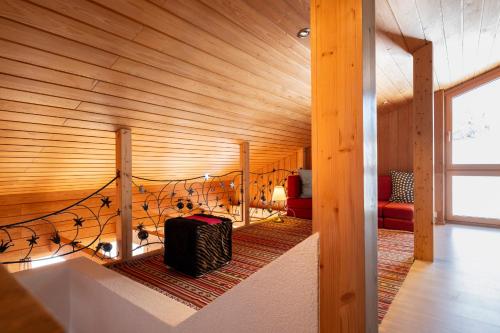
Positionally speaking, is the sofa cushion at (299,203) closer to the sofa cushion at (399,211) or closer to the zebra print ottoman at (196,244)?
the sofa cushion at (399,211)

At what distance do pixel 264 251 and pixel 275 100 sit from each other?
187 centimetres

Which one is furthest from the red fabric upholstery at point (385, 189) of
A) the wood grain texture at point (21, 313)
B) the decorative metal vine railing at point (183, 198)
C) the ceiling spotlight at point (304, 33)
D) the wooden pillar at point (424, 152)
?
the wood grain texture at point (21, 313)

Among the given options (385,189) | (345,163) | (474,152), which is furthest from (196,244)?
(474,152)

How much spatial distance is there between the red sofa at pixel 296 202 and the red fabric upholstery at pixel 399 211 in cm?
118

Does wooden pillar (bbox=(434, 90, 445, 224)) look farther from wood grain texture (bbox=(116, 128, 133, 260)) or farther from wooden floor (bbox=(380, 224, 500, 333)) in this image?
wood grain texture (bbox=(116, 128, 133, 260))

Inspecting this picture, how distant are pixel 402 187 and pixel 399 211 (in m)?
0.69

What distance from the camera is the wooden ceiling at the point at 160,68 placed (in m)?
1.73

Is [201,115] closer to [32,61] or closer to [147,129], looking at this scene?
[147,129]

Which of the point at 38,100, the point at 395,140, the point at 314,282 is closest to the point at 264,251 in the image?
the point at 314,282

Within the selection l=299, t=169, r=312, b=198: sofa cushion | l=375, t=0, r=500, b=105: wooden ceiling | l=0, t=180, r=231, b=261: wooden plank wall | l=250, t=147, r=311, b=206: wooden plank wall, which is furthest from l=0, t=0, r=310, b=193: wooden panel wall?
l=250, t=147, r=311, b=206: wooden plank wall

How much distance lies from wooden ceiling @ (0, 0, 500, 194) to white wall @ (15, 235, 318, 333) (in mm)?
1266

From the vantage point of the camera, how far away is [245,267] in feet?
8.83

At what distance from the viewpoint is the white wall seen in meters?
0.94

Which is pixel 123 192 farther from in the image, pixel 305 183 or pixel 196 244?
pixel 305 183
